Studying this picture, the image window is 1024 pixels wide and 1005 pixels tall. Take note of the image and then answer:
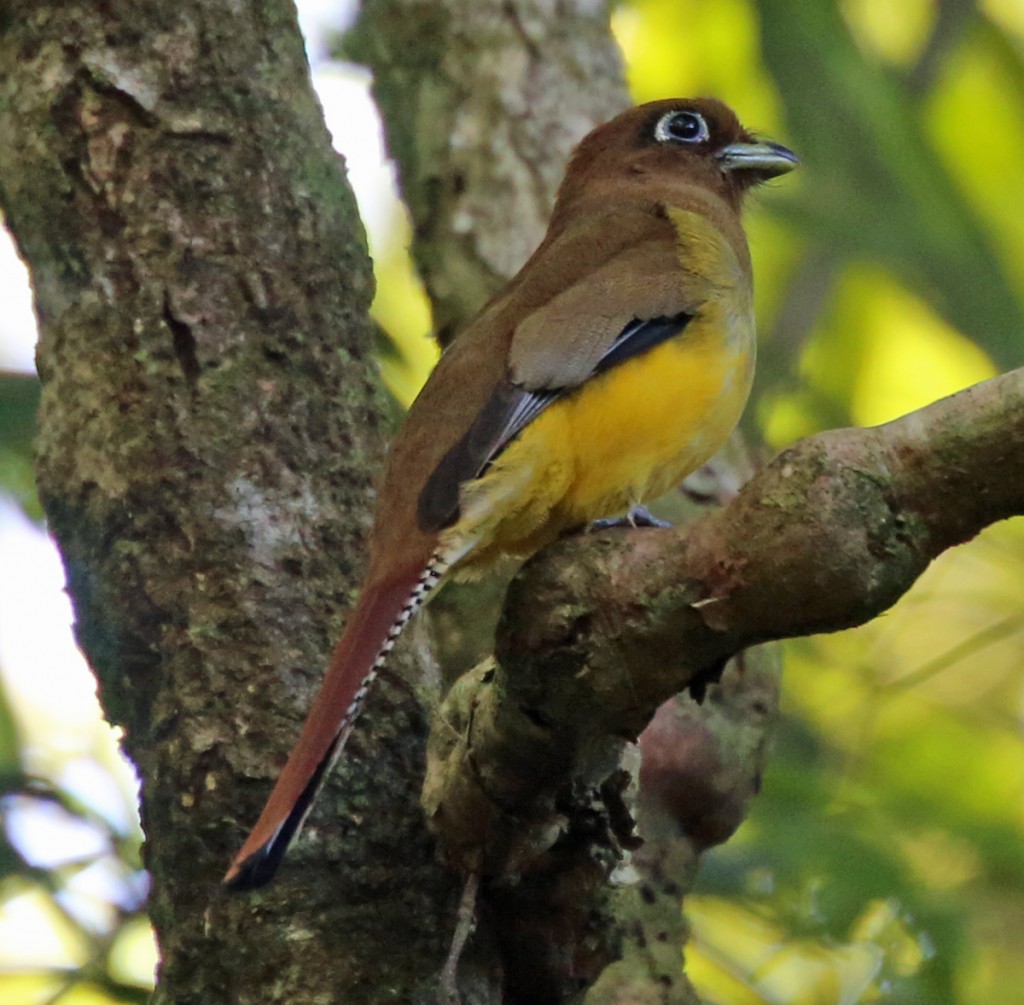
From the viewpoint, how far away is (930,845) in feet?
17.1

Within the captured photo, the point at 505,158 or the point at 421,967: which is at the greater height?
the point at 505,158

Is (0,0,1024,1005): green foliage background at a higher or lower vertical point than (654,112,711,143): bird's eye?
lower

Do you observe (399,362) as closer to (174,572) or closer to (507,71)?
(507,71)

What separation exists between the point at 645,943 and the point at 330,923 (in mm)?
1096

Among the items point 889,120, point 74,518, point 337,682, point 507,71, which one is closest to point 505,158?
point 507,71

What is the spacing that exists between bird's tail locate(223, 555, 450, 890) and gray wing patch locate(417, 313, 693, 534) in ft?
0.32

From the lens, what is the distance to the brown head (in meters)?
5.04

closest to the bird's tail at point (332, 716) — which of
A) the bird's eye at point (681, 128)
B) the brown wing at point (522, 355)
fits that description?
the brown wing at point (522, 355)

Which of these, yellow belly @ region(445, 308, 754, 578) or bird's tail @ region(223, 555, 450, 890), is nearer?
bird's tail @ region(223, 555, 450, 890)

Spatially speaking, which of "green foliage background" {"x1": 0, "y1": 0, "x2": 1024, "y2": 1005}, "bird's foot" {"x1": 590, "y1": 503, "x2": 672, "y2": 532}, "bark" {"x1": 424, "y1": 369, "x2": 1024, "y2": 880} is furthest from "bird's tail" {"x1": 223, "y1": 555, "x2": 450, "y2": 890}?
"green foliage background" {"x1": 0, "y1": 0, "x2": 1024, "y2": 1005}

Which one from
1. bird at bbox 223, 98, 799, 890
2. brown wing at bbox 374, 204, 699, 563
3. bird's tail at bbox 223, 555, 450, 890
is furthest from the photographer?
brown wing at bbox 374, 204, 699, 563

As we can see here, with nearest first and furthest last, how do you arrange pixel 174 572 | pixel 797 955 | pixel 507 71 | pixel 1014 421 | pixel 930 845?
1. pixel 1014 421
2. pixel 174 572
3. pixel 797 955
4. pixel 930 845
5. pixel 507 71

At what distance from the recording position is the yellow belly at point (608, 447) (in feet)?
11.4

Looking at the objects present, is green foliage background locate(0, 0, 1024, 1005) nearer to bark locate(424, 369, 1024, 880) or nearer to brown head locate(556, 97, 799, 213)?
brown head locate(556, 97, 799, 213)
